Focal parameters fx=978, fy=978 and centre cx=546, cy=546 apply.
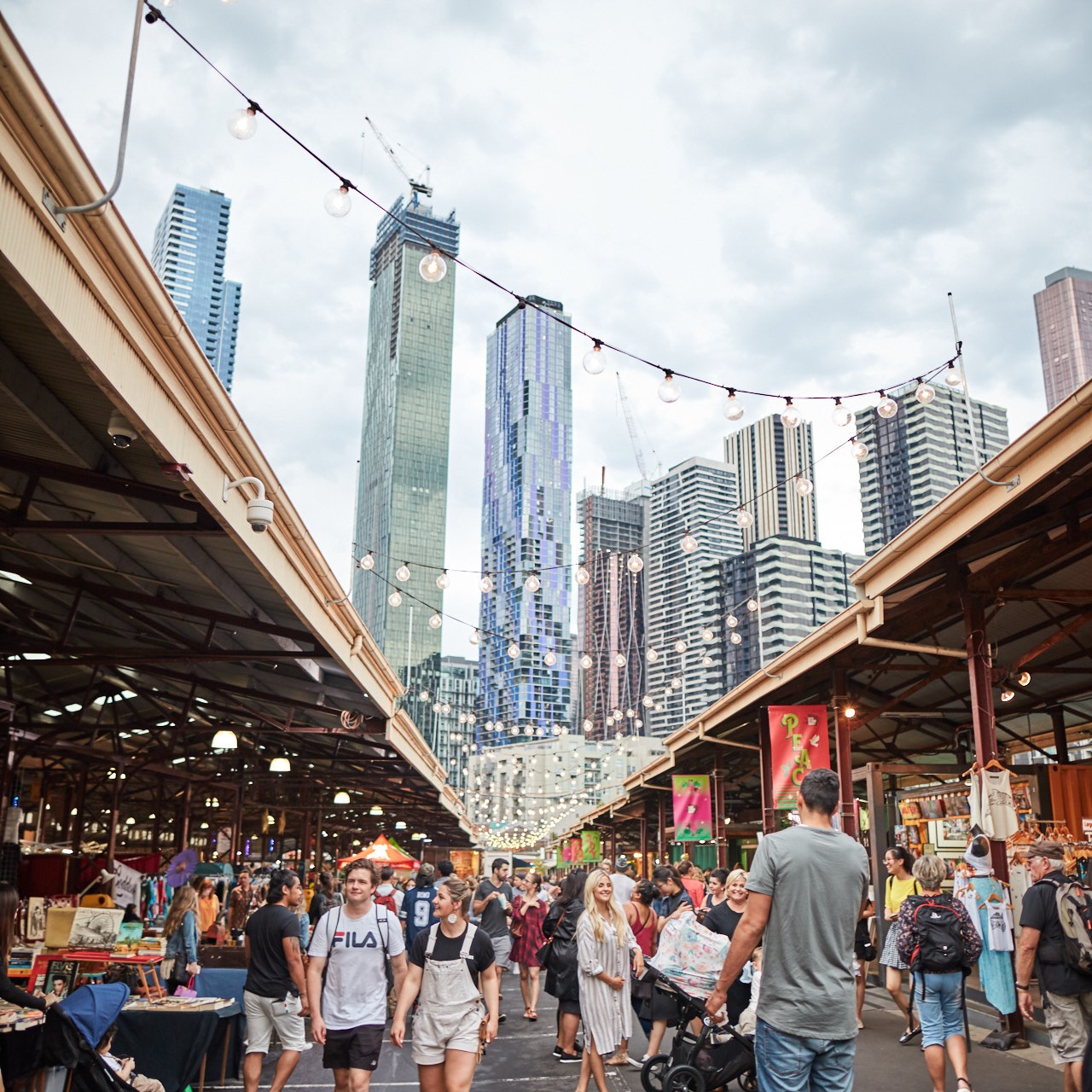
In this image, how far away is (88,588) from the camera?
9531mm

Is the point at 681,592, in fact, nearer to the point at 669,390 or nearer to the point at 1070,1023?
the point at 669,390

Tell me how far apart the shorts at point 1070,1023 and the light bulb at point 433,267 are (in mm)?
7092

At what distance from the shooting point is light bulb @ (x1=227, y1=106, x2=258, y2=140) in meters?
7.12

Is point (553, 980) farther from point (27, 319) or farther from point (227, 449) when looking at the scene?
point (27, 319)

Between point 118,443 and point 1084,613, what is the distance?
11.0 m

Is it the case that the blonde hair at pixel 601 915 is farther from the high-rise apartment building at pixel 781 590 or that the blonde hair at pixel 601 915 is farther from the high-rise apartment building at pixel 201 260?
the high-rise apartment building at pixel 201 260

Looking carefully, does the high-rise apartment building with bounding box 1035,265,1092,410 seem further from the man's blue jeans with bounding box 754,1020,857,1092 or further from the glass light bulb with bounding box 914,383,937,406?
the man's blue jeans with bounding box 754,1020,857,1092

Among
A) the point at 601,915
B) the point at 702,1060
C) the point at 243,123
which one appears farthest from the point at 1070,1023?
the point at 243,123

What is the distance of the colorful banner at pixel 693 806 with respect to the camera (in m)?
20.8

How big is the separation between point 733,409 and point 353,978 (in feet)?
25.1

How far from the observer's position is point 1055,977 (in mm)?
6578

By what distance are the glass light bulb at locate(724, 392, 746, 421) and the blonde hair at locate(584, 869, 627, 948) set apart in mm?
5678

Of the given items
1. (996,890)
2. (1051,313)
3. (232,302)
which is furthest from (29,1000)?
(232,302)

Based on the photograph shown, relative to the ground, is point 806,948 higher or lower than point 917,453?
lower
